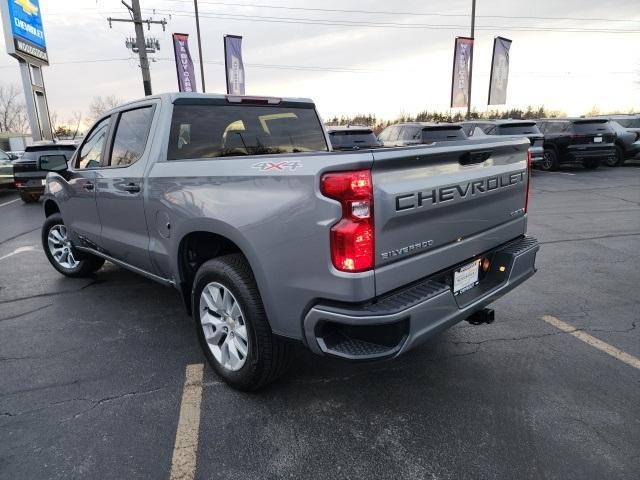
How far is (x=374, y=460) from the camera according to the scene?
2275 mm

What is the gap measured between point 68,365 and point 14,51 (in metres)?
24.6

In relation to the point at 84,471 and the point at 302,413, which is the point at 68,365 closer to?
the point at 84,471

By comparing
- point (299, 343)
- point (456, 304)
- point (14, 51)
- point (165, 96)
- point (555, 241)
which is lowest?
point (555, 241)

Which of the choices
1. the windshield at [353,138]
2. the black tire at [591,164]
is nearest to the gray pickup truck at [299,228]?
the windshield at [353,138]

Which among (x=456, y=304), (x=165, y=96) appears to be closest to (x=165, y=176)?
(x=165, y=96)

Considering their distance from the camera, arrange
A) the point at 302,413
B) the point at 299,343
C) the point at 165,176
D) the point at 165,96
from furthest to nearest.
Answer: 1. the point at 165,96
2. the point at 165,176
3. the point at 302,413
4. the point at 299,343

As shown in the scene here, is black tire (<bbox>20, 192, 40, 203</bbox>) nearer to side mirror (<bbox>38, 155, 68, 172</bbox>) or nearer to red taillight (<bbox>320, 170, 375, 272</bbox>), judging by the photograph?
side mirror (<bbox>38, 155, 68, 172</bbox>)

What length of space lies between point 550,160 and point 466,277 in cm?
1544

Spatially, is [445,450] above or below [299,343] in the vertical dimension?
below

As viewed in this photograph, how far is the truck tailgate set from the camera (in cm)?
216

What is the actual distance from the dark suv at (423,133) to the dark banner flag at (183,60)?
13.6 metres

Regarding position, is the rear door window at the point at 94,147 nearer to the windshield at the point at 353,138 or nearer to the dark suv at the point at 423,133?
the dark suv at the point at 423,133

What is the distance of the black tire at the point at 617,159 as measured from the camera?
53.2 ft

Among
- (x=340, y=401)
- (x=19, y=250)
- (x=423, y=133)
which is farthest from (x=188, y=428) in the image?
(x=423, y=133)
